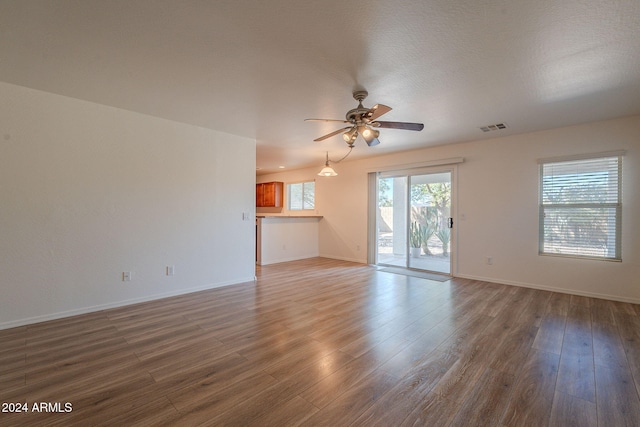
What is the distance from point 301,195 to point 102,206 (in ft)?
18.2

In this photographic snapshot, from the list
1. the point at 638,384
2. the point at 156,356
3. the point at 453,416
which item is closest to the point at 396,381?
the point at 453,416

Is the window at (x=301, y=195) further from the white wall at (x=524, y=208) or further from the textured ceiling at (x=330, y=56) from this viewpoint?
the textured ceiling at (x=330, y=56)

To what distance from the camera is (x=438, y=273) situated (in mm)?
5402

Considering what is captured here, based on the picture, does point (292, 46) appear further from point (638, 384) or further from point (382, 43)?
point (638, 384)

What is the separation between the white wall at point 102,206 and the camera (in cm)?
288

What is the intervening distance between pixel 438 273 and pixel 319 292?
2.69 metres

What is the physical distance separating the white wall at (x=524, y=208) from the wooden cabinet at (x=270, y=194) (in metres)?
4.14

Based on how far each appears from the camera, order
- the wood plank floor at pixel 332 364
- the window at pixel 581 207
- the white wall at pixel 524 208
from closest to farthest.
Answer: the wood plank floor at pixel 332 364
the white wall at pixel 524 208
the window at pixel 581 207

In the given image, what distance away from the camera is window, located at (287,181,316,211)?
810cm

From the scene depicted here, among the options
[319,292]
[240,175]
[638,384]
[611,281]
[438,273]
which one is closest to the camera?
[638,384]

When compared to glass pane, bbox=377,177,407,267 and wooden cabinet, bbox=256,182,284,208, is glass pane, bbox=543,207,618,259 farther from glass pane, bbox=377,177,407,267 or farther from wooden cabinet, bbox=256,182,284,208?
wooden cabinet, bbox=256,182,284,208

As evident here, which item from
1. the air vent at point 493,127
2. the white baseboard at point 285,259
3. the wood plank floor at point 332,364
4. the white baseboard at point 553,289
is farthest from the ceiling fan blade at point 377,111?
the white baseboard at point 285,259

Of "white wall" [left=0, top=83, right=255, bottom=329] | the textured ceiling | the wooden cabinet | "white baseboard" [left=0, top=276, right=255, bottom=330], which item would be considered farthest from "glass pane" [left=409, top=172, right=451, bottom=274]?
the wooden cabinet

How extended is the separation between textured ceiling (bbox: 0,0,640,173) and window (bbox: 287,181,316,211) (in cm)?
449
